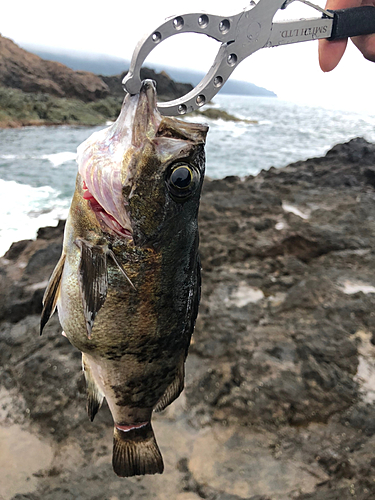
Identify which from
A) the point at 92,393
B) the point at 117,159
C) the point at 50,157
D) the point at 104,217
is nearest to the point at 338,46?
the point at 117,159

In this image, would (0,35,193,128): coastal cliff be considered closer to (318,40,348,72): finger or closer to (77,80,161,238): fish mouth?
(318,40,348,72): finger

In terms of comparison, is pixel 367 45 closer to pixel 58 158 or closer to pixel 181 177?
pixel 181 177

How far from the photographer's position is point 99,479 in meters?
3.07

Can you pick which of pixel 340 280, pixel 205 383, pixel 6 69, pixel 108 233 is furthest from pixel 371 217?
pixel 6 69

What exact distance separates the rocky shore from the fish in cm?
142

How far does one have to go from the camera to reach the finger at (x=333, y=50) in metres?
2.22

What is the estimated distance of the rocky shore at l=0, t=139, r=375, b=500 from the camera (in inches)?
119

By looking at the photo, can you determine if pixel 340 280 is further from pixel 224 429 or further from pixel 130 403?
pixel 130 403

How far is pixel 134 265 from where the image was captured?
5.47ft

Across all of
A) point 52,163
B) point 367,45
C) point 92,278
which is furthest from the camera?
point 52,163

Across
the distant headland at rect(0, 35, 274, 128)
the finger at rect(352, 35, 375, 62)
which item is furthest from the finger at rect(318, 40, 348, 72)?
the distant headland at rect(0, 35, 274, 128)

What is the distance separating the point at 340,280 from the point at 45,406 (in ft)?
12.6

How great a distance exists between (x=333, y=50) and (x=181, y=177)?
1521mm

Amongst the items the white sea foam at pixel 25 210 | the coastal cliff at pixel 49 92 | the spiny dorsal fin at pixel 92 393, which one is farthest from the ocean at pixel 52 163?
the spiny dorsal fin at pixel 92 393
